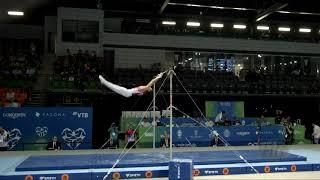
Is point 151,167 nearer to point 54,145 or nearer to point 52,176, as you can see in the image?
point 52,176

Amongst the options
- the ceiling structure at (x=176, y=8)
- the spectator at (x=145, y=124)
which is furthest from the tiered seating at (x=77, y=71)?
the spectator at (x=145, y=124)

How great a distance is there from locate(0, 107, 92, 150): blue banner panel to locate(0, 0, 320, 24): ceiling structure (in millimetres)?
8534

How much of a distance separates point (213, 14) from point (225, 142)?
37.5ft

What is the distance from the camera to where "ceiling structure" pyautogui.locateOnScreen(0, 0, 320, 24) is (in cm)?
2167

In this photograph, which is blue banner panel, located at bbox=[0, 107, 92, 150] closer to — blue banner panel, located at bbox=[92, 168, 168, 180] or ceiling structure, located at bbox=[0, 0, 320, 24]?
blue banner panel, located at bbox=[92, 168, 168, 180]

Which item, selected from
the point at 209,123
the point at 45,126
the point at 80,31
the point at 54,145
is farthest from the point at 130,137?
the point at 80,31

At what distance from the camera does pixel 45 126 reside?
15.4m

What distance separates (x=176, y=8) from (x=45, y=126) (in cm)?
1244

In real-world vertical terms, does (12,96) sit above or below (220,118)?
above

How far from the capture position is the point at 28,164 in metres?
10.0

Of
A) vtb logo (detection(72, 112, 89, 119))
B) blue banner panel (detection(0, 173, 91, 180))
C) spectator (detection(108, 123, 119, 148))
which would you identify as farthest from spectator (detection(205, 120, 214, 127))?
blue banner panel (detection(0, 173, 91, 180))

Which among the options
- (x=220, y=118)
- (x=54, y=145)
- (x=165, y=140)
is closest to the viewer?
(x=54, y=145)

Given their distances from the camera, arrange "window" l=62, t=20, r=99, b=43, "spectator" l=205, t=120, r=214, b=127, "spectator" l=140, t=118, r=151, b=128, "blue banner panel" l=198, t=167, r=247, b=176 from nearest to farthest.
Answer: "blue banner panel" l=198, t=167, r=247, b=176, "spectator" l=140, t=118, r=151, b=128, "spectator" l=205, t=120, r=214, b=127, "window" l=62, t=20, r=99, b=43

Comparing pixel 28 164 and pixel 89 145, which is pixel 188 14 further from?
pixel 28 164
